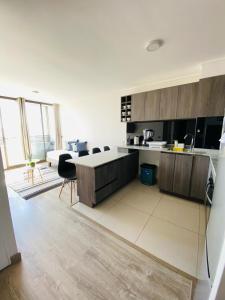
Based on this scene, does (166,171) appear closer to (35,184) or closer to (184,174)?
(184,174)

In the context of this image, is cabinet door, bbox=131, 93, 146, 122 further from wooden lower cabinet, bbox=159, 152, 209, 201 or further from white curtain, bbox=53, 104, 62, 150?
white curtain, bbox=53, 104, 62, 150

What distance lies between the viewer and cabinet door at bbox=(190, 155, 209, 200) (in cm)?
242

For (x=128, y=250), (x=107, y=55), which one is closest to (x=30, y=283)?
(x=128, y=250)

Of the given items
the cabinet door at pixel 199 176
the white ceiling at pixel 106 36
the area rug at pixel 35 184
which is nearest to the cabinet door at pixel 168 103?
the white ceiling at pixel 106 36

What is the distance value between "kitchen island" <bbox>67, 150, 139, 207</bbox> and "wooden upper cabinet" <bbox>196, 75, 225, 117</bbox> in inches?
69.8

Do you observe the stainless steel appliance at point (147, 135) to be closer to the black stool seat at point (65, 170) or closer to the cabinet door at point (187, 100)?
the cabinet door at point (187, 100)

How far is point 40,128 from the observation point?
5.86m

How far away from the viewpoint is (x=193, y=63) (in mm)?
2426

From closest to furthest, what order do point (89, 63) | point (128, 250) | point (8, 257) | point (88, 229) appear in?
point (8, 257)
point (128, 250)
point (88, 229)
point (89, 63)

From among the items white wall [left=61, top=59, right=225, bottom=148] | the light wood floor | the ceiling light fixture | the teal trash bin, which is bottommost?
the light wood floor

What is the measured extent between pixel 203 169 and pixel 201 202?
68 cm

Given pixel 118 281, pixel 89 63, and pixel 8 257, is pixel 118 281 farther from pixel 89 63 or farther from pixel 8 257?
pixel 89 63

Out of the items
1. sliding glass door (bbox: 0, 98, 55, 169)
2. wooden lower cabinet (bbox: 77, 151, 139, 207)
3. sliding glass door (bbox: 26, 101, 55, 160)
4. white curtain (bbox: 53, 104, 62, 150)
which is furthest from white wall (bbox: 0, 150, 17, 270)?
white curtain (bbox: 53, 104, 62, 150)

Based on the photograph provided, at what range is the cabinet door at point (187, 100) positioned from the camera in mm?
2584
